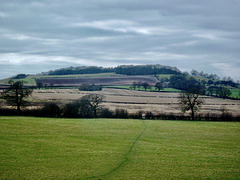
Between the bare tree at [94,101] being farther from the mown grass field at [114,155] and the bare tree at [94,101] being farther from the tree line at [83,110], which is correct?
the mown grass field at [114,155]

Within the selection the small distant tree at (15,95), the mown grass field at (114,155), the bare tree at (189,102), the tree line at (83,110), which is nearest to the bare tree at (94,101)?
the tree line at (83,110)

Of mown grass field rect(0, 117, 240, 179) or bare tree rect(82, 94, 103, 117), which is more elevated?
bare tree rect(82, 94, 103, 117)

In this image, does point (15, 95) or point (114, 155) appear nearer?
point (114, 155)

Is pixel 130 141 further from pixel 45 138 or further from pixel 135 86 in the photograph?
pixel 135 86

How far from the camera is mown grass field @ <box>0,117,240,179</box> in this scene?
20.5 metres

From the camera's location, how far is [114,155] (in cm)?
2567

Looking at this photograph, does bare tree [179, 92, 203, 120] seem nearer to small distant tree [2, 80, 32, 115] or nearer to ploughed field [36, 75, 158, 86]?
small distant tree [2, 80, 32, 115]

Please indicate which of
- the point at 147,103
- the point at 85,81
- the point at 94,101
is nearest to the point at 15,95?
the point at 94,101

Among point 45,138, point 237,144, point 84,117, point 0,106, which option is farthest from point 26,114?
point 237,144

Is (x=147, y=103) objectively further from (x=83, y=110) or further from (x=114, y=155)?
(x=114, y=155)

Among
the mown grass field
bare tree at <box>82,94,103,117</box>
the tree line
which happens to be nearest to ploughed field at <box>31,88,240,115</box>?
the tree line

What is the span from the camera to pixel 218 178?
65.3 ft

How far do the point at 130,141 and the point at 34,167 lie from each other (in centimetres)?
1489

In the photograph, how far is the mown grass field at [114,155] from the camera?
67.2ft
